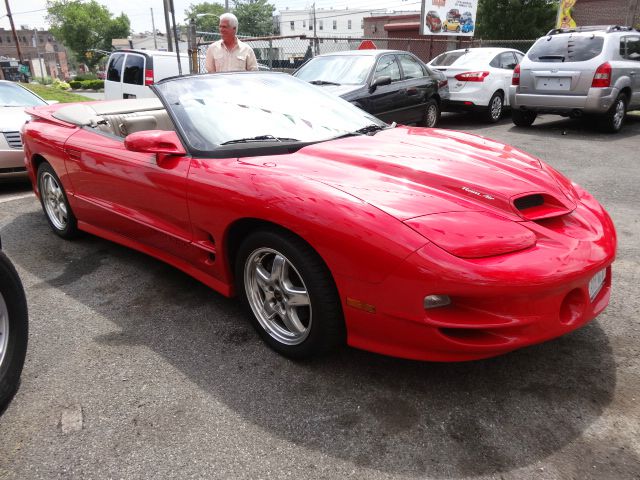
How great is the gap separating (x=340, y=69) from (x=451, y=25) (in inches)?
341

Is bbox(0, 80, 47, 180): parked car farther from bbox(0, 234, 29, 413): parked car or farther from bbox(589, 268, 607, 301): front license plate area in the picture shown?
bbox(589, 268, 607, 301): front license plate area

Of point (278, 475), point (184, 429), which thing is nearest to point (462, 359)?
point (278, 475)

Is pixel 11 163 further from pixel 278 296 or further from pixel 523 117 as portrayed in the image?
pixel 523 117

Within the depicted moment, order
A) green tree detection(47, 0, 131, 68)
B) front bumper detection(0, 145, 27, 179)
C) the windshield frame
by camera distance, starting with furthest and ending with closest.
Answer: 1. green tree detection(47, 0, 131, 68)
2. front bumper detection(0, 145, 27, 179)
3. the windshield frame

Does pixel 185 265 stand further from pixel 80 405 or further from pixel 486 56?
pixel 486 56

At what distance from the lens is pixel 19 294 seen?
2213 millimetres

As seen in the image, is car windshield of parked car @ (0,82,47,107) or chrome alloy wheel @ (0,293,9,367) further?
car windshield of parked car @ (0,82,47,107)

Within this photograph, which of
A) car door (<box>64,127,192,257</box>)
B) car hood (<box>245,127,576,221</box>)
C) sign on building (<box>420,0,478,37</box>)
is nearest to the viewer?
car hood (<box>245,127,576,221</box>)

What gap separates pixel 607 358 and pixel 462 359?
0.92m

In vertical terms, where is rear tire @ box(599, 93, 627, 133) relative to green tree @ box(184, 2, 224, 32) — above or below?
below

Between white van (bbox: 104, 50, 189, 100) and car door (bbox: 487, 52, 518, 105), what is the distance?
6.36 meters

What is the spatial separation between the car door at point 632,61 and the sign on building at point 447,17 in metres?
6.37

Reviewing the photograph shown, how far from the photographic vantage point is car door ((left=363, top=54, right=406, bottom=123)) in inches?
314

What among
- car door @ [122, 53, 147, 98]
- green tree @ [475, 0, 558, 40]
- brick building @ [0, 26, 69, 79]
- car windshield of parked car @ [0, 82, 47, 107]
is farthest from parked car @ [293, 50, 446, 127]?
brick building @ [0, 26, 69, 79]
